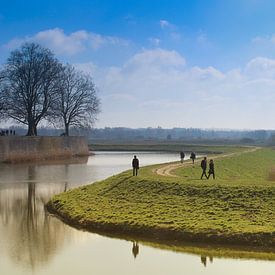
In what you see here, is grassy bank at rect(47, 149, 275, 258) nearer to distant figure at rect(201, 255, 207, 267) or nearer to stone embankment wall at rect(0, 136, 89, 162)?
distant figure at rect(201, 255, 207, 267)

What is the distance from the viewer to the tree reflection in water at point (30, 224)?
62.2 feet

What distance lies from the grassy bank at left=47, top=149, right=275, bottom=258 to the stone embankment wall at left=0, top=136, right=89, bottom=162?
33.9 metres

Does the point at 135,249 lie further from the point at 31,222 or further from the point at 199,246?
the point at 31,222

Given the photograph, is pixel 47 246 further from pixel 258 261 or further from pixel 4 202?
pixel 4 202

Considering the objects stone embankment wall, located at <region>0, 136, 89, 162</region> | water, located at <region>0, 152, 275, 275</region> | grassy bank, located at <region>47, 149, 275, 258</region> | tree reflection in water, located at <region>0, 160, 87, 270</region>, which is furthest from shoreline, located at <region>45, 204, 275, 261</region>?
stone embankment wall, located at <region>0, 136, 89, 162</region>

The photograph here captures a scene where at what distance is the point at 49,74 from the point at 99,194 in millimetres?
44675

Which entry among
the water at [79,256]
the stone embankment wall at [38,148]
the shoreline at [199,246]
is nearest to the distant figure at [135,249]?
the water at [79,256]

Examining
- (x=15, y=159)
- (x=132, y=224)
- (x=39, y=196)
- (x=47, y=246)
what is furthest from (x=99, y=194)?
(x=15, y=159)

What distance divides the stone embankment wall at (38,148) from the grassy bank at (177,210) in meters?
33.9

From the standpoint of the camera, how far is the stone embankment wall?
6406cm

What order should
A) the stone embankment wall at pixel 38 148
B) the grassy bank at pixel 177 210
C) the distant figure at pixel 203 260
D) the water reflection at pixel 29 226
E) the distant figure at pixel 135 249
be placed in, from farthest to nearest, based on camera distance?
the stone embankment wall at pixel 38 148 < the grassy bank at pixel 177 210 < the distant figure at pixel 135 249 < the water reflection at pixel 29 226 < the distant figure at pixel 203 260

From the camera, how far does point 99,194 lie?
3073 centimetres

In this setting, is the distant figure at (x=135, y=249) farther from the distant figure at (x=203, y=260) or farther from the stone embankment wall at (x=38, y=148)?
the stone embankment wall at (x=38, y=148)

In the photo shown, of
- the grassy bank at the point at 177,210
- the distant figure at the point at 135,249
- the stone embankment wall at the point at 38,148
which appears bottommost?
the distant figure at the point at 135,249
